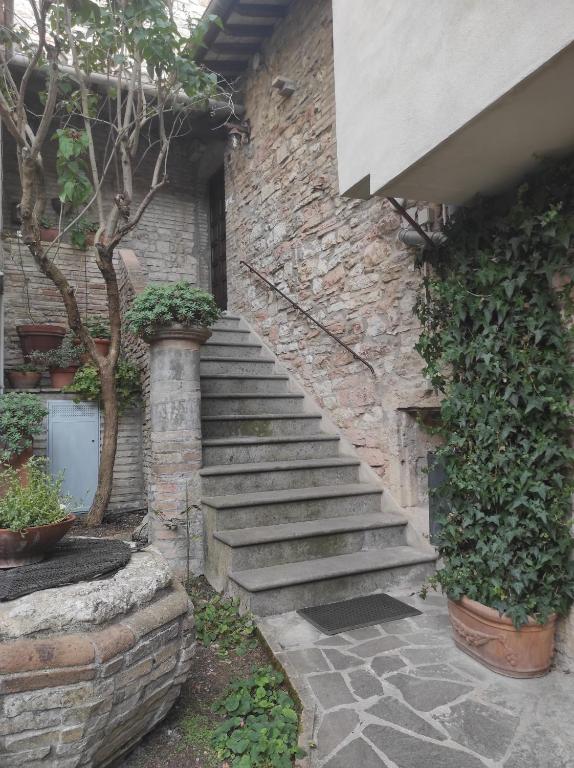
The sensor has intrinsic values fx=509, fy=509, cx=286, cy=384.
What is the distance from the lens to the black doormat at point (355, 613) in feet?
9.86

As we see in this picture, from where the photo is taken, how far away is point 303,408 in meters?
5.29

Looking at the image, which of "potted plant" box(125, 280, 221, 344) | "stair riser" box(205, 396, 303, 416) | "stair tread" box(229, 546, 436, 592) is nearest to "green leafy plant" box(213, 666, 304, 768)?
"stair tread" box(229, 546, 436, 592)

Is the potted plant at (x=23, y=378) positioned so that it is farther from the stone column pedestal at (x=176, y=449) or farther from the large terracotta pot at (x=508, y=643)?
the large terracotta pot at (x=508, y=643)

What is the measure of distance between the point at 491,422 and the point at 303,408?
9.08 ft

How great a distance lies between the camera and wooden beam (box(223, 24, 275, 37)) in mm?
5973

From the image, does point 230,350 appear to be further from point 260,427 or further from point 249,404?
point 260,427

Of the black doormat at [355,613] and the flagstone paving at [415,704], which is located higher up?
the black doormat at [355,613]

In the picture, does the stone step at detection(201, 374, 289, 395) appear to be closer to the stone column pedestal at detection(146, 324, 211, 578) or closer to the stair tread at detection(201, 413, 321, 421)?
the stair tread at detection(201, 413, 321, 421)

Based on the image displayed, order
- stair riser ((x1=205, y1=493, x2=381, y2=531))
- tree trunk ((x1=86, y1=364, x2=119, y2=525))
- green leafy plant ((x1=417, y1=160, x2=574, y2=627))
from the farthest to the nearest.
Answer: tree trunk ((x1=86, y1=364, x2=119, y2=525)) < stair riser ((x1=205, y1=493, x2=381, y2=531)) < green leafy plant ((x1=417, y1=160, x2=574, y2=627))

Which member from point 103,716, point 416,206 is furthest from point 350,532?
point 416,206

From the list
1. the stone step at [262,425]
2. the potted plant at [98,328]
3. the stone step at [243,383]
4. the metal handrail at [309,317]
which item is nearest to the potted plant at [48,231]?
the potted plant at [98,328]

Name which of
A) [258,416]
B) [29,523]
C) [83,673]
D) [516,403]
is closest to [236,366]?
[258,416]

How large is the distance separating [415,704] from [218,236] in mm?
7295

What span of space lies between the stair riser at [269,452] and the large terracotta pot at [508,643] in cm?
217
